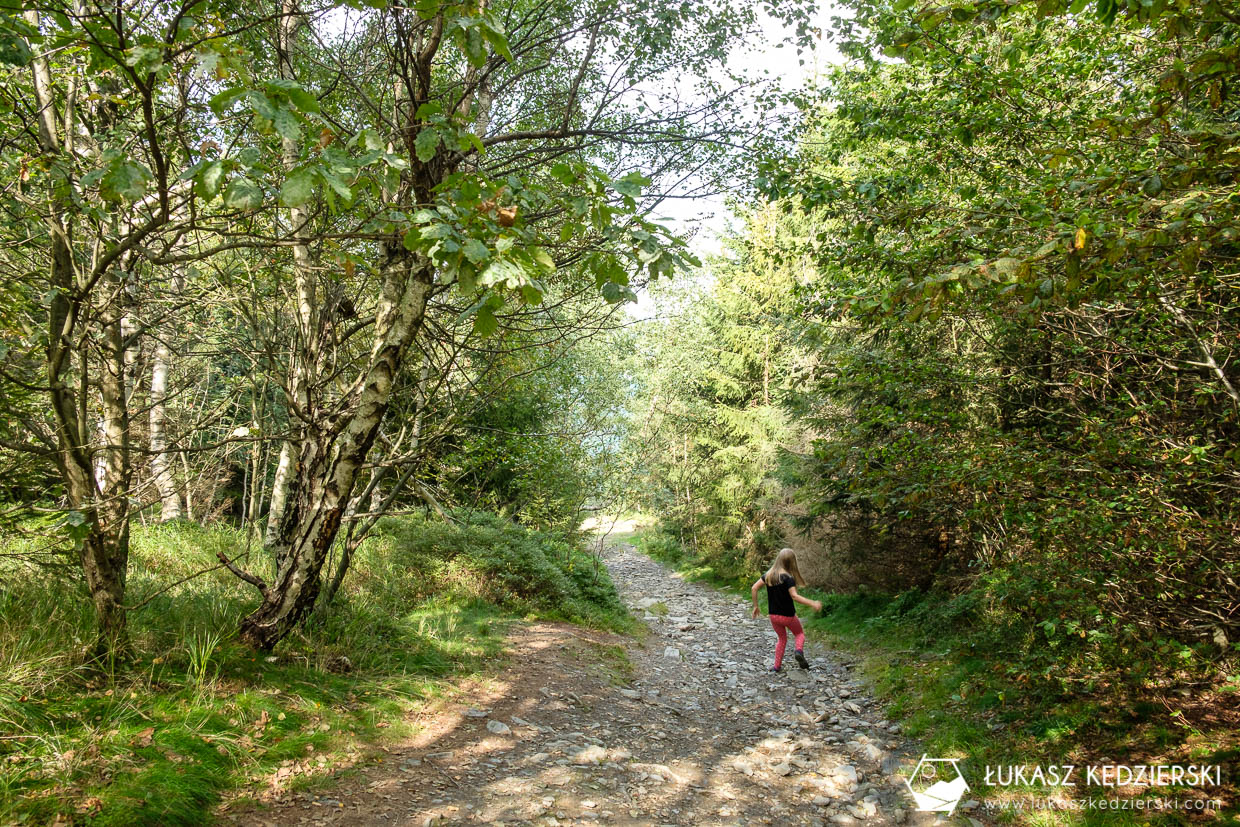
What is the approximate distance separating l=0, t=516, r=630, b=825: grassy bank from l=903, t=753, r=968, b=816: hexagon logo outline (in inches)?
166

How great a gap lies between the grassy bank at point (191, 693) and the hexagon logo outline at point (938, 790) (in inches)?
166

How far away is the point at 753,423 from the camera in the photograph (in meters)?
17.5

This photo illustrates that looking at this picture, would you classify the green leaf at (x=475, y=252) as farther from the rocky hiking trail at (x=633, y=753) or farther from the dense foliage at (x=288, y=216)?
the rocky hiking trail at (x=633, y=753)

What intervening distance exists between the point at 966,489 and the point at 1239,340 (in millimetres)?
2457

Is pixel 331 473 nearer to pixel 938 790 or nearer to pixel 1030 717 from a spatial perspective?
pixel 938 790

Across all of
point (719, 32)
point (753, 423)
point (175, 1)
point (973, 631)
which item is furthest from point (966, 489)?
point (753, 423)

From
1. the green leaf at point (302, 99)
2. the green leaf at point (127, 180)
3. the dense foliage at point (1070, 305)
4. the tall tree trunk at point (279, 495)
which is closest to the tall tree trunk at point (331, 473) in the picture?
the green leaf at point (127, 180)

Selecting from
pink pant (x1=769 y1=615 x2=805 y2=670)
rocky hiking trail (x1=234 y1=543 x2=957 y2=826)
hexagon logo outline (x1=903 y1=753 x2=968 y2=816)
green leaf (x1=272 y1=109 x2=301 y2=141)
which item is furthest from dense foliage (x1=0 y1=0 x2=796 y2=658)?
pink pant (x1=769 y1=615 x2=805 y2=670)

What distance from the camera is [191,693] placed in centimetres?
446

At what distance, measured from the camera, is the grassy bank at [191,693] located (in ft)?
11.1

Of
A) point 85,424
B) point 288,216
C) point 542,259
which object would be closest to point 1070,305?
point 542,259

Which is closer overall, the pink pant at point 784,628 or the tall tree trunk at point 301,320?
the tall tree trunk at point 301,320

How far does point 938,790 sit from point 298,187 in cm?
630

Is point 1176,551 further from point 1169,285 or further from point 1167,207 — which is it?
point 1167,207
